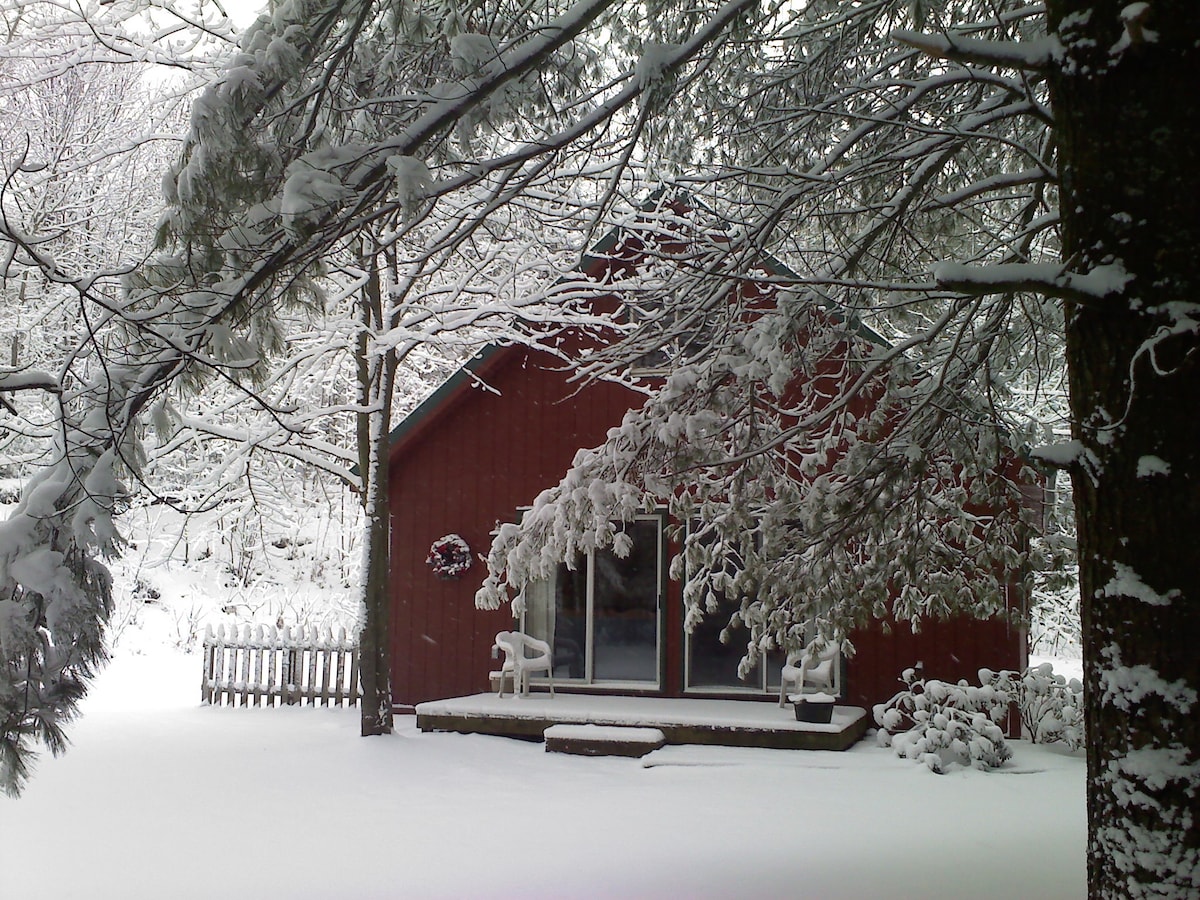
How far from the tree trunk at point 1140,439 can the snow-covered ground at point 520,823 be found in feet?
9.15

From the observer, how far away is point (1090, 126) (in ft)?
12.5

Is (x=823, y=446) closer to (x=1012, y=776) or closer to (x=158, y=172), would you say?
(x=1012, y=776)

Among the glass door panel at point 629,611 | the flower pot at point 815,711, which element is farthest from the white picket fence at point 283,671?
the flower pot at point 815,711

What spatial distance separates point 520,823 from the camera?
765 cm

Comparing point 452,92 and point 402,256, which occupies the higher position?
point 402,256

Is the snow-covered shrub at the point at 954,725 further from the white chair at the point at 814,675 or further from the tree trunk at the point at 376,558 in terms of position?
the tree trunk at the point at 376,558

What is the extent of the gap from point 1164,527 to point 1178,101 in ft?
4.74

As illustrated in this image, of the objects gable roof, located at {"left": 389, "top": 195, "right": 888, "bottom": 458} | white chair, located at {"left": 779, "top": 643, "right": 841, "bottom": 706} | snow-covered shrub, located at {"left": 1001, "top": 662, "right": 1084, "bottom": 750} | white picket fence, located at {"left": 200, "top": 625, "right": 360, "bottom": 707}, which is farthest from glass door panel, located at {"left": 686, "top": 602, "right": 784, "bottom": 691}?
white picket fence, located at {"left": 200, "top": 625, "right": 360, "bottom": 707}

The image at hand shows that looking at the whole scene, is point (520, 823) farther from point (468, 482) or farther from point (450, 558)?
point (468, 482)

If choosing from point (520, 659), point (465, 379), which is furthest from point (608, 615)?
point (465, 379)

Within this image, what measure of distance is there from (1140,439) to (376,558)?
30.3ft

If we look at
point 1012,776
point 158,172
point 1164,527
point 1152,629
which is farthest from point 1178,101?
point 158,172

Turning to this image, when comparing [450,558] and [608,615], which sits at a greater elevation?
[450,558]

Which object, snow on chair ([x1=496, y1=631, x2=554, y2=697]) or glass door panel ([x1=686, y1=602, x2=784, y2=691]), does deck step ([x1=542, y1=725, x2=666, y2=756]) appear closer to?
snow on chair ([x1=496, y1=631, x2=554, y2=697])
